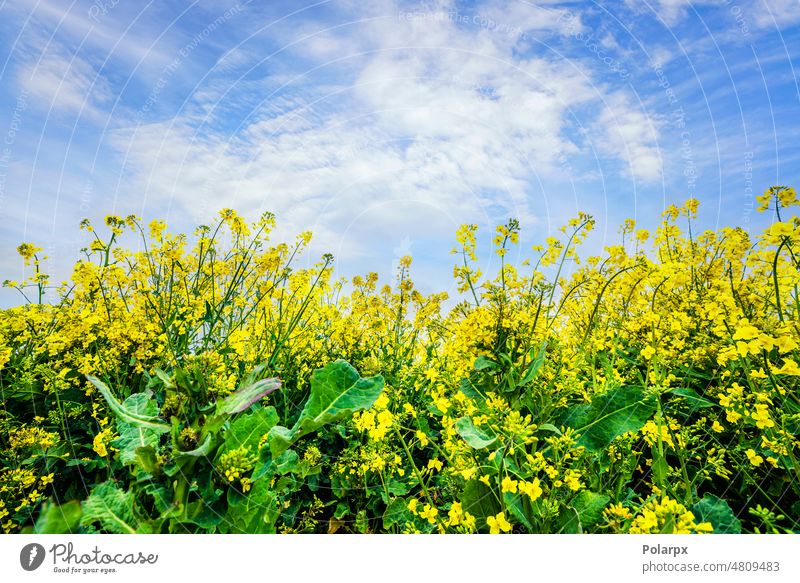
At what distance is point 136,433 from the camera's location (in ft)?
5.84

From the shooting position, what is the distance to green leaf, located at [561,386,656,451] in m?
1.81

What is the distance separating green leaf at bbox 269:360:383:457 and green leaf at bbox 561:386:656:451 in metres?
0.88

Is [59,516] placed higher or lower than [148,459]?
lower

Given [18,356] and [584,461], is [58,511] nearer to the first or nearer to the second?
[584,461]

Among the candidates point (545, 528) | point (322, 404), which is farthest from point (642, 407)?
point (322, 404)

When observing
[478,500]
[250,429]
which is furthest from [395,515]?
[250,429]

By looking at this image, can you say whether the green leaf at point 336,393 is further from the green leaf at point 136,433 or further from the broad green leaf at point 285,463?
the green leaf at point 136,433

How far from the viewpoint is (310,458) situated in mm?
2447

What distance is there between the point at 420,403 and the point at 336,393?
1.52 metres

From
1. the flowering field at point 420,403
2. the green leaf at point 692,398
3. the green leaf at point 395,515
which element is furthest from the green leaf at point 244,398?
the green leaf at point 692,398

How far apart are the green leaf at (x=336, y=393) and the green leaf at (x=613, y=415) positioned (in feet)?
2.89

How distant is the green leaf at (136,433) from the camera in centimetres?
165

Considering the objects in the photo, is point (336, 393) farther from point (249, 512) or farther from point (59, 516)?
point (59, 516)
